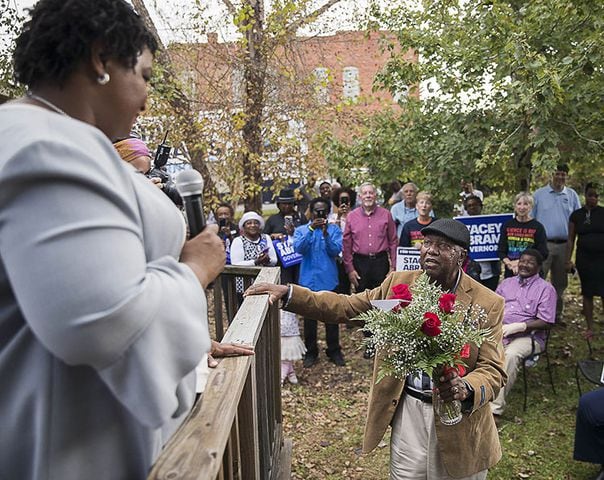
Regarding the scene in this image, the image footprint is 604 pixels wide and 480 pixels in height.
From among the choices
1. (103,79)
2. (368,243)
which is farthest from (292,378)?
(103,79)

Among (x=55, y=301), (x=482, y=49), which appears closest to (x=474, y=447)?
(x=55, y=301)

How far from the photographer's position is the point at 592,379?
528 cm

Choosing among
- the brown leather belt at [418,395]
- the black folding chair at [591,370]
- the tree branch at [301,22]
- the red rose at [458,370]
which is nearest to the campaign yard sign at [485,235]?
the black folding chair at [591,370]

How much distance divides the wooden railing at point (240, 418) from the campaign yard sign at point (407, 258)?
3324mm

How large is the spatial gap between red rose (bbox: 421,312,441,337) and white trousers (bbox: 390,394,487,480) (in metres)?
0.72

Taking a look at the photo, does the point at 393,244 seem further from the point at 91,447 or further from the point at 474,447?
the point at 91,447

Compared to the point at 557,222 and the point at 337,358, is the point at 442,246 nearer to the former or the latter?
the point at 337,358

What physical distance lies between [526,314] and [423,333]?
150 inches

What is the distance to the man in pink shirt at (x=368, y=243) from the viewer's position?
7676 mm

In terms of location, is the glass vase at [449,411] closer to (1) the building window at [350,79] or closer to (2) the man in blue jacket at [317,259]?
(2) the man in blue jacket at [317,259]

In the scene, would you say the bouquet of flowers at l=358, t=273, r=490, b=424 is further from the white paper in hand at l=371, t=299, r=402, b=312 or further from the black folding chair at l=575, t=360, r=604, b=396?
the black folding chair at l=575, t=360, r=604, b=396

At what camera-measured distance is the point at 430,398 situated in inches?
129

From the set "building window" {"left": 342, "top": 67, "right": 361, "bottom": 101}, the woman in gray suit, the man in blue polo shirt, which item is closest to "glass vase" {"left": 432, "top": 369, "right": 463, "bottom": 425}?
the woman in gray suit

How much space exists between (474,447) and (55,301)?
2856mm
